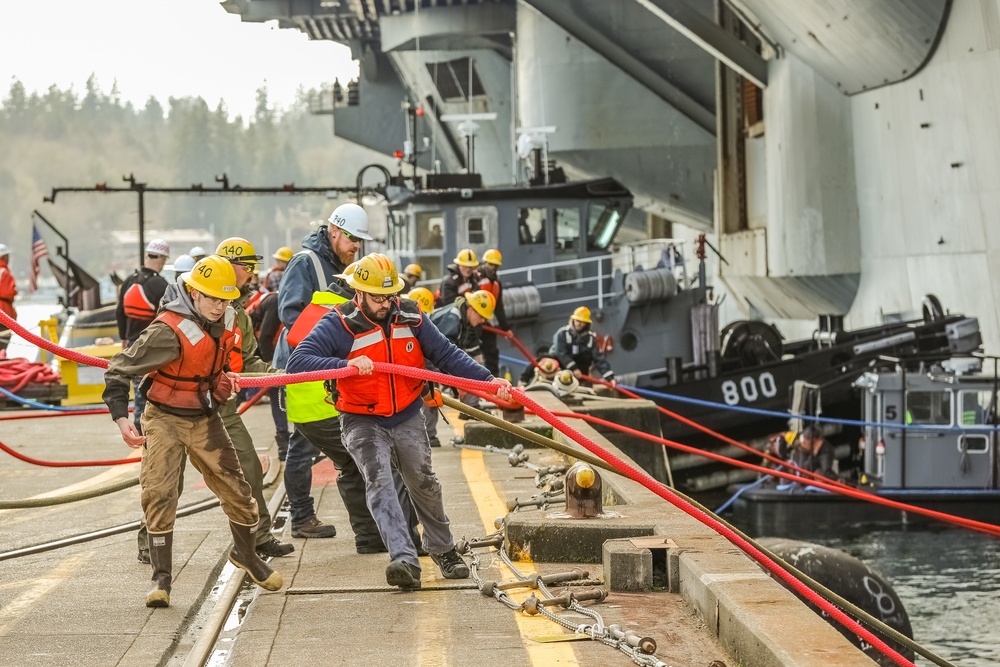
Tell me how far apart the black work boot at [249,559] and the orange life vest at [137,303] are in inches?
255

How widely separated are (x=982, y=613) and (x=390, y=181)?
60.7 feet

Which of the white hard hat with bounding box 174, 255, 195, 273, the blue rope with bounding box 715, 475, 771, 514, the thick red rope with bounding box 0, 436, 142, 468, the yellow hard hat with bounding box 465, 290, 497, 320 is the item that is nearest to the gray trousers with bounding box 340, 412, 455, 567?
the thick red rope with bounding box 0, 436, 142, 468

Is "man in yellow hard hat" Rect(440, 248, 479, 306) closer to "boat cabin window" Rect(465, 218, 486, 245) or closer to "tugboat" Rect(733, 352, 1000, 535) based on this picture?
"tugboat" Rect(733, 352, 1000, 535)

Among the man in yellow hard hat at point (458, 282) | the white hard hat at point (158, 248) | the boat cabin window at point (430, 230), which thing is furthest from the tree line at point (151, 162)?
the white hard hat at point (158, 248)

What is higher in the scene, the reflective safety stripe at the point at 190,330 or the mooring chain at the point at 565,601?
the reflective safety stripe at the point at 190,330

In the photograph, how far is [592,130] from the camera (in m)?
36.8

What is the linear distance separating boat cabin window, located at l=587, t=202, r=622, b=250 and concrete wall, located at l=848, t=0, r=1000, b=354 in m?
4.54

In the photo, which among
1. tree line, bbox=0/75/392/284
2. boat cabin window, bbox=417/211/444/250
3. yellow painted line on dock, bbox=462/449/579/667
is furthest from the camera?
tree line, bbox=0/75/392/284

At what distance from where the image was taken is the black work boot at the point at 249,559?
288 inches

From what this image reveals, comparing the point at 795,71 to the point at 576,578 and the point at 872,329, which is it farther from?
the point at 576,578

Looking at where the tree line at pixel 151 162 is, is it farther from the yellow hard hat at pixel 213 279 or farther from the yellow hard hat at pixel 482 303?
the yellow hard hat at pixel 213 279

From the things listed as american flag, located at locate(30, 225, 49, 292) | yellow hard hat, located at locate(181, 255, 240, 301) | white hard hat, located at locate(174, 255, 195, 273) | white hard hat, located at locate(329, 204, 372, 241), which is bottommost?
yellow hard hat, located at locate(181, 255, 240, 301)

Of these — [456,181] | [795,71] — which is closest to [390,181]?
[456,181]

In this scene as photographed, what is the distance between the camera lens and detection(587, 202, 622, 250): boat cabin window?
2673 centimetres
